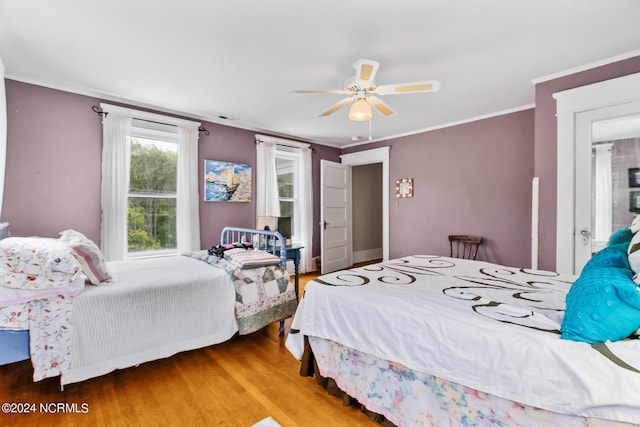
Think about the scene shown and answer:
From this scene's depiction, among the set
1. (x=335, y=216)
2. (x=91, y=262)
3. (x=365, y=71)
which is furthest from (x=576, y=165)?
(x=91, y=262)

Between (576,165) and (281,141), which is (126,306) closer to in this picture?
(281,141)

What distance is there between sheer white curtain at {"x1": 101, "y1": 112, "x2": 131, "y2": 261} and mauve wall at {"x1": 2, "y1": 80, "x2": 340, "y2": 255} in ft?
0.27

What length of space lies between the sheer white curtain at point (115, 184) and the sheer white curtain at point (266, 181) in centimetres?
175

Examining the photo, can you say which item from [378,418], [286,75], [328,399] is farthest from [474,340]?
[286,75]

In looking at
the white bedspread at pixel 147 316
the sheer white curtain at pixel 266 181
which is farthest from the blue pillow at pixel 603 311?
the sheer white curtain at pixel 266 181

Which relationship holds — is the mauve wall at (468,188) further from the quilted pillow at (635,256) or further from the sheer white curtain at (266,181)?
the quilted pillow at (635,256)

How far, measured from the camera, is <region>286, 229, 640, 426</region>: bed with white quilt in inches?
39.7

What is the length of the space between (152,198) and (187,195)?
1.32 feet

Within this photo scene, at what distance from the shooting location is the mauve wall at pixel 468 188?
3752 mm

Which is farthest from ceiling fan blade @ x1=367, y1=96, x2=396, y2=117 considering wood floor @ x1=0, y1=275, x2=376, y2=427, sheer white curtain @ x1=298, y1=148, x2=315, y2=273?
sheer white curtain @ x1=298, y1=148, x2=315, y2=273

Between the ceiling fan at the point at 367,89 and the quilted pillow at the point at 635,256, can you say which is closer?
the quilted pillow at the point at 635,256

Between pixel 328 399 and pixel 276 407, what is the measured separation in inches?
12.5

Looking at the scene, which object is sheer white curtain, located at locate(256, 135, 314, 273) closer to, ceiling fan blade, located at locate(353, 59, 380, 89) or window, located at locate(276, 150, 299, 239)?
window, located at locate(276, 150, 299, 239)

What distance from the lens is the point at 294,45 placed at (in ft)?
7.33
